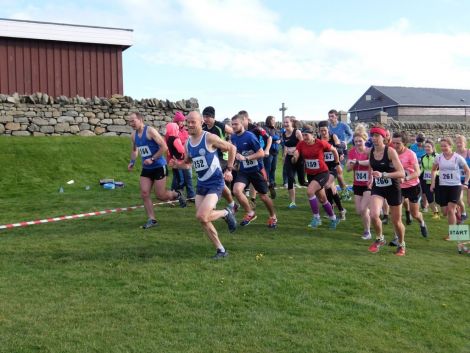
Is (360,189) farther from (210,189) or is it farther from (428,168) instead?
(428,168)

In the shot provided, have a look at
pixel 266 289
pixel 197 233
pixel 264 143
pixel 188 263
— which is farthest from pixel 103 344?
pixel 264 143

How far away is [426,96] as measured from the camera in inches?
2477

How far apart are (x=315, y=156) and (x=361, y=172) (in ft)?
2.89

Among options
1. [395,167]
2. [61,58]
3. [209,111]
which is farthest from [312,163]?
[61,58]

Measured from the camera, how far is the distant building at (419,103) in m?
60.1

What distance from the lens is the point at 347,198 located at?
43.0ft

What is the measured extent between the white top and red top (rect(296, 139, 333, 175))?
1996mm

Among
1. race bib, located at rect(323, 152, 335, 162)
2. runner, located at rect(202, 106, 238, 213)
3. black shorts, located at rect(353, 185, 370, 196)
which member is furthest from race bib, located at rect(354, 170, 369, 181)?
runner, located at rect(202, 106, 238, 213)

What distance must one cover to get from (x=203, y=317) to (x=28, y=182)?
452 inches

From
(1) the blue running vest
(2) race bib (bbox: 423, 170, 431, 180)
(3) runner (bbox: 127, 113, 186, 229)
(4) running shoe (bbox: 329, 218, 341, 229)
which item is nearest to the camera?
(1) the blue running vest

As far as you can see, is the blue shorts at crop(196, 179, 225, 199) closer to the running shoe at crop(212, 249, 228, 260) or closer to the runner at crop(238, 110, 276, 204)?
the running shoe at crop(212, 249, 228, 260)

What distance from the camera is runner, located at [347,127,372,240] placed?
841 cm

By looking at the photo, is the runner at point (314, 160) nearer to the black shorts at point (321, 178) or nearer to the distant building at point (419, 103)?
the black shorts at point (321, 178)

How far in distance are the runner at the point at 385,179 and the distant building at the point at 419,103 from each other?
52316mm
